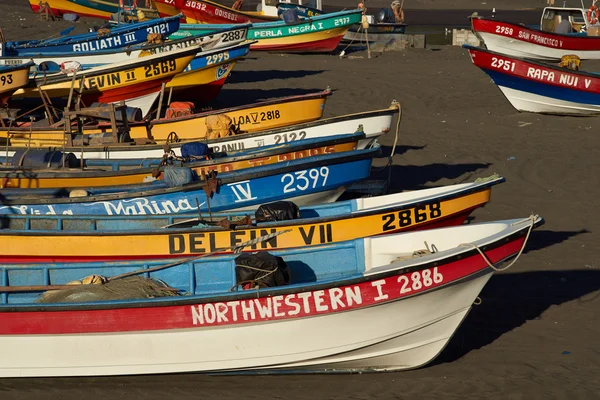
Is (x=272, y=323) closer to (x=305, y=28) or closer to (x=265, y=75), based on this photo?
(x=265, y=75)

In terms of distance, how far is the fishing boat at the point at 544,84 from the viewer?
18.1 meters

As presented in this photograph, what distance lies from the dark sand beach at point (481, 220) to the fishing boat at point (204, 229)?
1022 millimetres

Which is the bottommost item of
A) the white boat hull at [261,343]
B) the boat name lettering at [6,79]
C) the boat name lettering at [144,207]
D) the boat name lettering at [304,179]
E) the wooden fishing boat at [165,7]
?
the white boat hull at [261,343]

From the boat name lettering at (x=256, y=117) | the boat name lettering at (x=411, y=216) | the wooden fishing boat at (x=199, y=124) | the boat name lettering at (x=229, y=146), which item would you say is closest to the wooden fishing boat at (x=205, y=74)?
the wooden fishing boat at (x=199, y=124)

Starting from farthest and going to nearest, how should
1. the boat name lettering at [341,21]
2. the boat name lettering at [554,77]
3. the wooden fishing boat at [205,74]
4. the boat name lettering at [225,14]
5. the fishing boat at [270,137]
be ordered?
the boat name lettering at [225,14] < the boat name lettering at [341,21] < the wooden fishing boat at [205,74] < the boat name lettering at [554,77] < the fishing boat at [270,137]

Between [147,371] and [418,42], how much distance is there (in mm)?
21019

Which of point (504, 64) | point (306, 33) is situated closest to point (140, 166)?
point (504, 64)

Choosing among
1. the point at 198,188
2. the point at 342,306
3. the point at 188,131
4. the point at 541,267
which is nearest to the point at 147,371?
the point at 342,306

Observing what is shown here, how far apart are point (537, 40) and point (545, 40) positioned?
0.27m

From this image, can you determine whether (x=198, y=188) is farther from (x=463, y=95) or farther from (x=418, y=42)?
(x=418, y=42)

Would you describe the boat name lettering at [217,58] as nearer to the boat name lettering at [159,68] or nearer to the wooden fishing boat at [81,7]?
the boat name lettering at [159,68]

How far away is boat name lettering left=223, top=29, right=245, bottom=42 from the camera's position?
2131cm

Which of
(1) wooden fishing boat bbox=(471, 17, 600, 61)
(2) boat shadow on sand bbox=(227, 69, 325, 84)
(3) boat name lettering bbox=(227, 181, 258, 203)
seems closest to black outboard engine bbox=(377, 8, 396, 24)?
(2) boat shadow on sand bbox=(227, 69, 325, 84)

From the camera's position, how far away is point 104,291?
8508 millimetres
